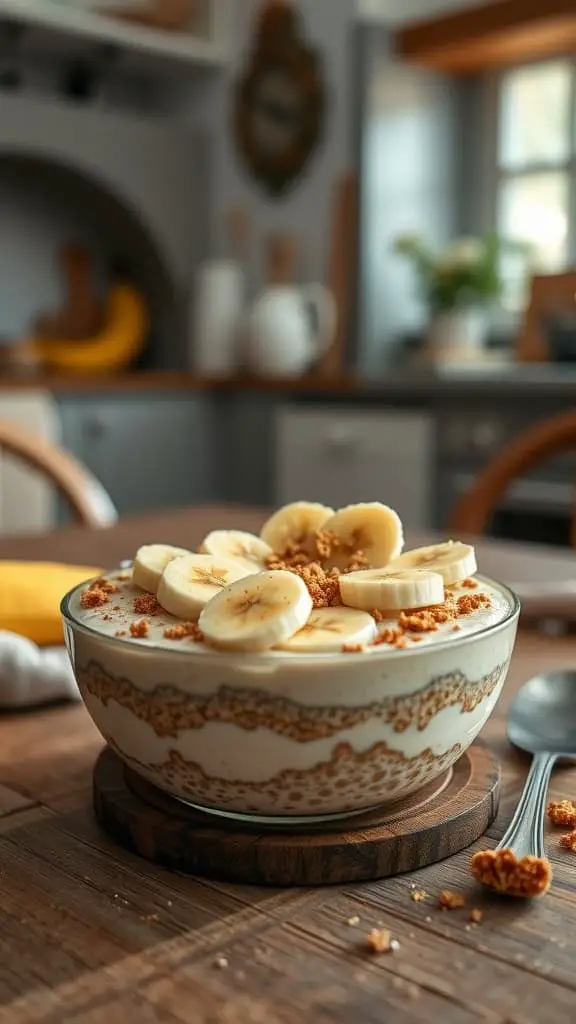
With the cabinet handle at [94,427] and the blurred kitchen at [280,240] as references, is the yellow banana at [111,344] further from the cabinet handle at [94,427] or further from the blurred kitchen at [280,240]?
the cabinet handle at [94,427]

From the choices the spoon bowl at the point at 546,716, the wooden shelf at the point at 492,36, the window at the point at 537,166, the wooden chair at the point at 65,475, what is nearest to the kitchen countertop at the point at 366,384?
the window at the point at 537,166

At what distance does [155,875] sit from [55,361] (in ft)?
10.6

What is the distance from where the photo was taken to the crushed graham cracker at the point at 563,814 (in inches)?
21.9

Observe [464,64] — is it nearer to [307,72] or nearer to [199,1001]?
[307,72]

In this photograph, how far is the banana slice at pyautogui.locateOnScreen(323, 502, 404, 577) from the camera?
63 centimetres

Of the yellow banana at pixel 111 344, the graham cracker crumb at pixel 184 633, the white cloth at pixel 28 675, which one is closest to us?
the graham cracker crumb at pixel 184 633

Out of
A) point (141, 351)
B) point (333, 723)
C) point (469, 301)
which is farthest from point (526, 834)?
point (141, 351)

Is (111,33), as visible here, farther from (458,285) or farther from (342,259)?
(458,285)

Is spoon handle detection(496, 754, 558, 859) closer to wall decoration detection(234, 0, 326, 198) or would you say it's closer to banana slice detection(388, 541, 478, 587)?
banana slice detection(388, 541, 478, 587)

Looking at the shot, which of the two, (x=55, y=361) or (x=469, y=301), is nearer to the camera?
(x=469, y=301)

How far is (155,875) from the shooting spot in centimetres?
51

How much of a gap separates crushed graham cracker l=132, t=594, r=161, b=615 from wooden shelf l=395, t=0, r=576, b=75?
9.33 ft

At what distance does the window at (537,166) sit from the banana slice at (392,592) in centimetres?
297

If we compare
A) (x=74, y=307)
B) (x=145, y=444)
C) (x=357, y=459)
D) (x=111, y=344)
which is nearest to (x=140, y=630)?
(x=357, y=459)
